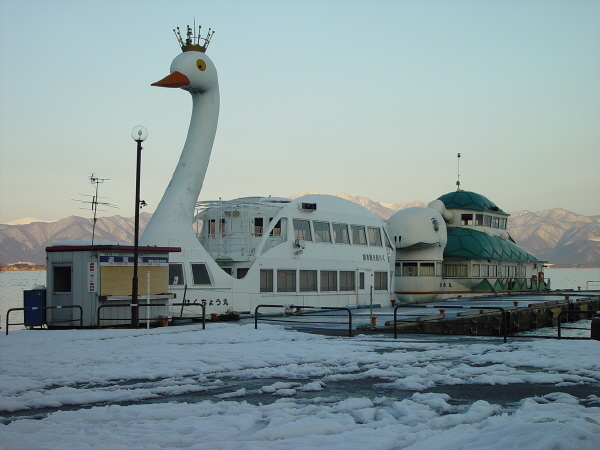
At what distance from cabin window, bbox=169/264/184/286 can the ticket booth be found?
3.39 meters

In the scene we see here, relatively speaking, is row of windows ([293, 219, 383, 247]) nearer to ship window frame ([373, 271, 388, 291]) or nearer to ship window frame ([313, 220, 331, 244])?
ship window frame ([313, 220, 331, 244])

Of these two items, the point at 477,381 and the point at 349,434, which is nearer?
the point at 349,434

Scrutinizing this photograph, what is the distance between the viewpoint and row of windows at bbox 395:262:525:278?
44.0 metres

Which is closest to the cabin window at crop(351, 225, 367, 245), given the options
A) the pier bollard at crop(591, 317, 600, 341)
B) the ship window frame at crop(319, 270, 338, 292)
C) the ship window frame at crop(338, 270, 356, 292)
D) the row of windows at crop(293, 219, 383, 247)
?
the row of windows at crop(293, 219, 383, 247)

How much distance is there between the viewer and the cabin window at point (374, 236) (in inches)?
1438

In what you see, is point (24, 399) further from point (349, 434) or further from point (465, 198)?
point (465, 198)

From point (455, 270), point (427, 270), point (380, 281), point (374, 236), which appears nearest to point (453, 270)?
point (455, 270)

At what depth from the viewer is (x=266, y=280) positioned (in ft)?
96.7

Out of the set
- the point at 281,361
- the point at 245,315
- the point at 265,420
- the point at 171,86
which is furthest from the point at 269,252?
the point at 265,420

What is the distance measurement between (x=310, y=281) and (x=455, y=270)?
61.0 ft

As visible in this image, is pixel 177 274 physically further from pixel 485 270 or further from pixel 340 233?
pixel 485 270

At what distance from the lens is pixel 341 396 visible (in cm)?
1022

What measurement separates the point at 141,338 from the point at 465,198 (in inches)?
1482

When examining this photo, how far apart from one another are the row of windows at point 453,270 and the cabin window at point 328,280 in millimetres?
12003
